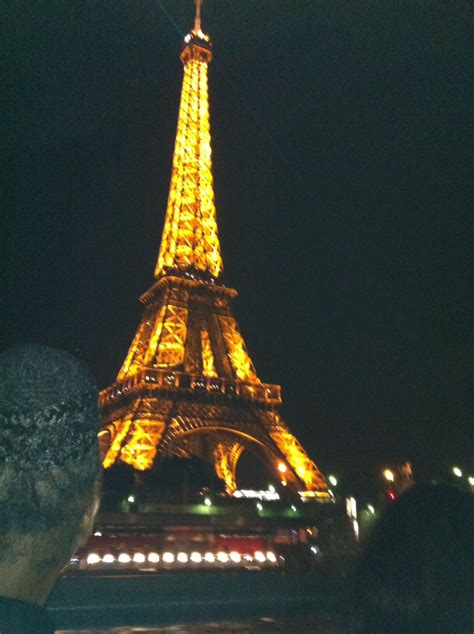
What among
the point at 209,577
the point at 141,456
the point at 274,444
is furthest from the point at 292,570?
the point at 274,444

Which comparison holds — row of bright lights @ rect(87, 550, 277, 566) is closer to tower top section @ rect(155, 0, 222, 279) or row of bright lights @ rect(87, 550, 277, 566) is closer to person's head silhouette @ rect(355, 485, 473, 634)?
person's head silhouette @ rect(355, 485, 473, 634)

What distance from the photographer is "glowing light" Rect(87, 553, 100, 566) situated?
58.5ft

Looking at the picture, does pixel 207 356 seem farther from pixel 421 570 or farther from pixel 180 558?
pixel 421 570

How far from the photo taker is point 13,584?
2133 millimetres

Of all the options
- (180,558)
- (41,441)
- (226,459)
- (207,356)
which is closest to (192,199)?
(207,356)

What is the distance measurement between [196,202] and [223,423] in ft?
55.4

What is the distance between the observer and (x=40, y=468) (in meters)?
2.13

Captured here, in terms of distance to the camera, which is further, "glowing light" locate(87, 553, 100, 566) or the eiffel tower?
the eiffel tower

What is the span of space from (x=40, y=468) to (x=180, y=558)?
62.0 feet

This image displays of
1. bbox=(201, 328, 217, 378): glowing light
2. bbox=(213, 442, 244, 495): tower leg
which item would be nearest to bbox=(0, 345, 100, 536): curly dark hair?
bbox=(201, 328, 217, 378): glowing light

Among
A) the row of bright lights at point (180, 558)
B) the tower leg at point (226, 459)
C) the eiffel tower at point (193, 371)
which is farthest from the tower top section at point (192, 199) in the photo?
the row of bright lights at point (180, 558)

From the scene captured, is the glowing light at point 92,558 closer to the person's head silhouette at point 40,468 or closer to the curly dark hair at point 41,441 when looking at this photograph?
the person's head silhouette at point 40,468

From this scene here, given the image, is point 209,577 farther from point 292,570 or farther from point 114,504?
point 114,504

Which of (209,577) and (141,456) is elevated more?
(141,456)
